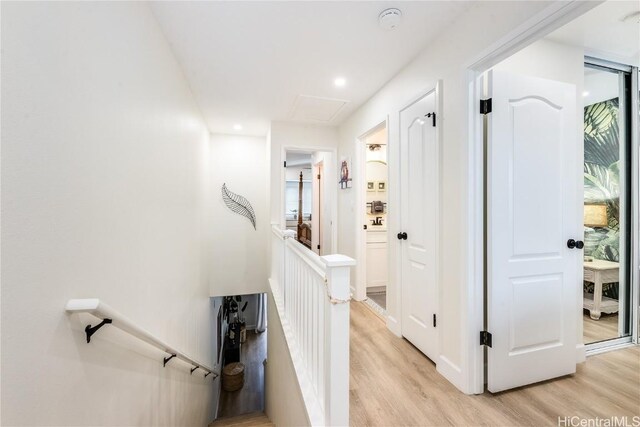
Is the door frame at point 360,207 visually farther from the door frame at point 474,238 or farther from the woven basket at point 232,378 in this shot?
the woven basket at point 232,378

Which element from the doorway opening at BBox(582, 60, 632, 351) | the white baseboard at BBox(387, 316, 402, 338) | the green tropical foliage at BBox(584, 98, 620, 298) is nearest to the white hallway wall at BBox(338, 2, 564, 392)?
the white baseboard at BBox(387, 316, 402, 338)

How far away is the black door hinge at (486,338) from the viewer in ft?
5.43

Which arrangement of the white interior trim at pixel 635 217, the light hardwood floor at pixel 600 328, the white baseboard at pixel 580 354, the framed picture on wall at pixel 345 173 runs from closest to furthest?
the white baseboard at pixel 580 354 → the white interior trim at pixel 635 217 → the light hardwood floor at pixel 600 328 → the framed picture on wall at pixel 345 173

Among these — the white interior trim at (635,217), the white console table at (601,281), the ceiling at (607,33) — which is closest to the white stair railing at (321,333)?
the ceiling at (607,33)

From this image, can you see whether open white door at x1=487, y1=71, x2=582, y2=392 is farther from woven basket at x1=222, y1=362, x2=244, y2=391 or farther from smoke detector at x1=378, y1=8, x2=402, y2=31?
woven basket at x1=222, y1=362, x2=244, y2=391

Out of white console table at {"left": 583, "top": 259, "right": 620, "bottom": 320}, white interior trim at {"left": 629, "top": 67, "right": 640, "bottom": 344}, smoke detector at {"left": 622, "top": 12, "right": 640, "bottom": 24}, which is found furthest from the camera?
white console table at {"left": 583, "top": 259, "right": 620, "bottom": 320}

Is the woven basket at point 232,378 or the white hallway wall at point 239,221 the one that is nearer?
the white hallway wall at point 239,221

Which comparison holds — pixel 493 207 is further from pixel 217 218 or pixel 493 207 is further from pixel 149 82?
pixel 217 218

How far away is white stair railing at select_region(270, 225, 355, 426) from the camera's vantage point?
113cm

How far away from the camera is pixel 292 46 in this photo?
2057 millimetres

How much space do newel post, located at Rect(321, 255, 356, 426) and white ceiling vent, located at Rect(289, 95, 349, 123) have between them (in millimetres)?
2416

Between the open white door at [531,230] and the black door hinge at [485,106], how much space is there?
0.03m

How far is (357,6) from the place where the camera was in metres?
1.64

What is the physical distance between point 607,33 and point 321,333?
293 cm
